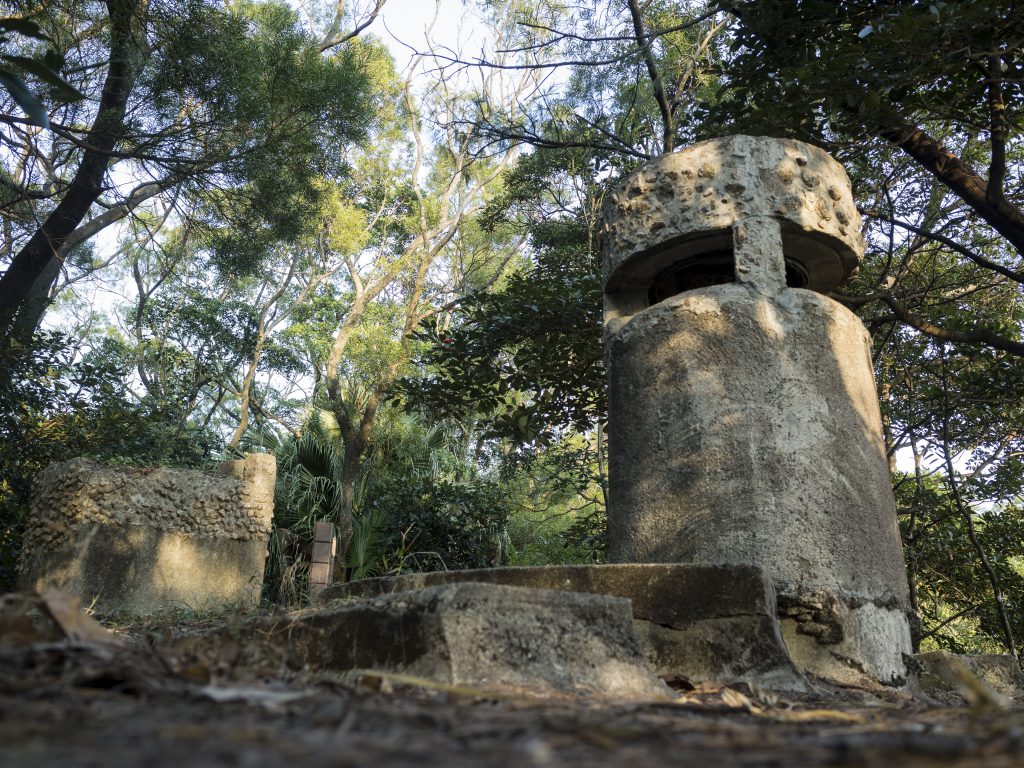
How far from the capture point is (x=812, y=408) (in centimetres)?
326

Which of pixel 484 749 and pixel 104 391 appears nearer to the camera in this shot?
pixel 484 749

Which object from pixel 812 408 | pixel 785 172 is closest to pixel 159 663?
pixel 812 408

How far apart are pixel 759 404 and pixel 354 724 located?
245 centimetres

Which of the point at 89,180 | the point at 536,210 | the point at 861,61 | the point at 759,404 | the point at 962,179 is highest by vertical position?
the point at 536,210

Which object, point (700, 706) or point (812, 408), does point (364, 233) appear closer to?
point (812, 408)

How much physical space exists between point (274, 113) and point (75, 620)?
6857 millimetres

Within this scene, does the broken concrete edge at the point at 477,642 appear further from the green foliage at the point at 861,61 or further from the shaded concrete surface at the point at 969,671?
the green foliage at the point at 861,61

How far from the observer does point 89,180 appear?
7.75 meters

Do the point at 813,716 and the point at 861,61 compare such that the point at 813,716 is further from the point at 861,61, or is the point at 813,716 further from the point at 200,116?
the point at 200,116

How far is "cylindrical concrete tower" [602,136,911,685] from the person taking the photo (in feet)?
9.89

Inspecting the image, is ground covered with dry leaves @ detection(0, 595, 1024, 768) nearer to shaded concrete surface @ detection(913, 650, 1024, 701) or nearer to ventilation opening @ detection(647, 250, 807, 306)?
shaded concrete surface @ detection(913, 650, 1024, 701)

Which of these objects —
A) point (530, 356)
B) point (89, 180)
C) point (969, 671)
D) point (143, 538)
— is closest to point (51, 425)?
point (89, 180)

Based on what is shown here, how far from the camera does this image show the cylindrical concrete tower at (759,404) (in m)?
3.02

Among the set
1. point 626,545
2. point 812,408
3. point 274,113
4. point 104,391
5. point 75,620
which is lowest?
point 75,620
